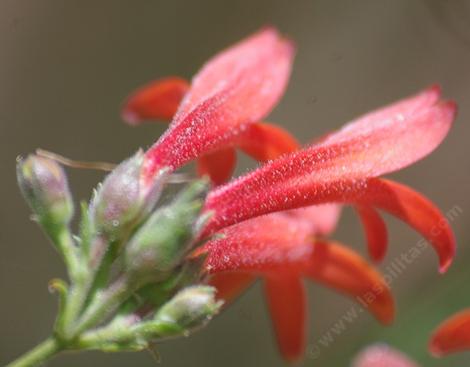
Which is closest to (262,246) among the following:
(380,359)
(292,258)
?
(292,258)

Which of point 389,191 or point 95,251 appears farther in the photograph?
point 389,191

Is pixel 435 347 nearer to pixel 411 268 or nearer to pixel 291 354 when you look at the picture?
pixel 291 354

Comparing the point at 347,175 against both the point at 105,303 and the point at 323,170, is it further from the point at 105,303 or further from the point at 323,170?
the point at 105,303

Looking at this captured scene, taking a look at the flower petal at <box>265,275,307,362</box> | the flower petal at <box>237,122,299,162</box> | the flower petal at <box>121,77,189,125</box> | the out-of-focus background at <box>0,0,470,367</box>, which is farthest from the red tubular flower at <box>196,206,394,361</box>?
the out-of-focus background at <box>0,0,470,367</box>

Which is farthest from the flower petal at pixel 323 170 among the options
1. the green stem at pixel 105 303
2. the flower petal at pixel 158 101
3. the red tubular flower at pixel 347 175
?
the flower petal at pixel 158 101

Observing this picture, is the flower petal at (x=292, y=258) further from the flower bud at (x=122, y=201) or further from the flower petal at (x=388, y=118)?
the flower petal at (x=388, y=118)

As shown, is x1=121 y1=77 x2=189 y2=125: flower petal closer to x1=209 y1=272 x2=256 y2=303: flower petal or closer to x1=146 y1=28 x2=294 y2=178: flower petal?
x1=146 y1=28 x2=294 y2=178: flower petal

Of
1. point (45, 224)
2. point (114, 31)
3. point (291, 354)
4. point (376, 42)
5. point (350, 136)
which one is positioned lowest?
point (291, 354)

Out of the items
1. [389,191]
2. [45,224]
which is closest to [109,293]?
[45,224]
